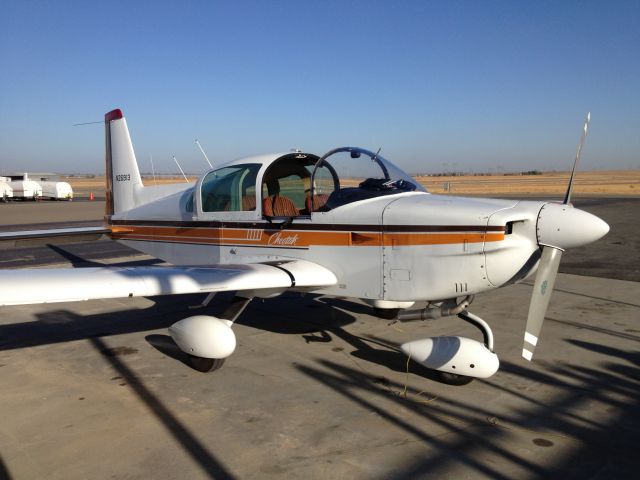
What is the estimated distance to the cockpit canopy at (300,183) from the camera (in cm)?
563

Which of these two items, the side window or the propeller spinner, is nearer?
the propeller spinner

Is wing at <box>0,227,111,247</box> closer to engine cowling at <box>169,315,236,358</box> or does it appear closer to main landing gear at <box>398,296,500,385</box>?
engine cowling at <box>169,315,236,358</box>

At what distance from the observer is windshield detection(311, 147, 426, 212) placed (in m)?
5.54

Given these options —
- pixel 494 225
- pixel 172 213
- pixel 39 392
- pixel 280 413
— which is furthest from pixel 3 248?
pixel 494 225

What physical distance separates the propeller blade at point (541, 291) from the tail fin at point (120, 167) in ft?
22.1

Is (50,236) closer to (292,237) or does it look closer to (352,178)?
(292,237)

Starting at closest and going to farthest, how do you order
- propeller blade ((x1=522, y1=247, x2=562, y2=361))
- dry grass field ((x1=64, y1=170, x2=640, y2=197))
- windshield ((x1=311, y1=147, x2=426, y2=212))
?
1. propeller blade ((x1=522, y1=247, x2=562, y2=361))
2. windshield ((x1=311, y1=147, x2=426, y2=212))
3. dry grass field ((x1=64, y1=170, x2=640, y2=197))

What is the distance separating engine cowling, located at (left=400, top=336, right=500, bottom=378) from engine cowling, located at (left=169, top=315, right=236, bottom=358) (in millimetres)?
1732

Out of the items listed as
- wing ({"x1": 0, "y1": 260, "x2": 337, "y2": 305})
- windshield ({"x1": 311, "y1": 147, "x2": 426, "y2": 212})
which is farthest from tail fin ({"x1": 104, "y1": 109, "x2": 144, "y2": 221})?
windshield ({"x1": 311, "y1": 147, "x2": 426, "y2": 212})

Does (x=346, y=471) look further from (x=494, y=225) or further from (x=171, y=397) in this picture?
(x=494, y=225)

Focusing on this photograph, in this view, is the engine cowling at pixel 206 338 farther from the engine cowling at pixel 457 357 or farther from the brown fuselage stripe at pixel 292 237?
the engine cowling at pixel 457 357

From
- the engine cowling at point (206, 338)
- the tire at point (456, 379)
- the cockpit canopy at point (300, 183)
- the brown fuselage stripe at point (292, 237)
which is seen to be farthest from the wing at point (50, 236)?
the tire at point (456, 379)

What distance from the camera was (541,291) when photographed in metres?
4.39

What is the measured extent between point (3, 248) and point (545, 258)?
50.9 ft
